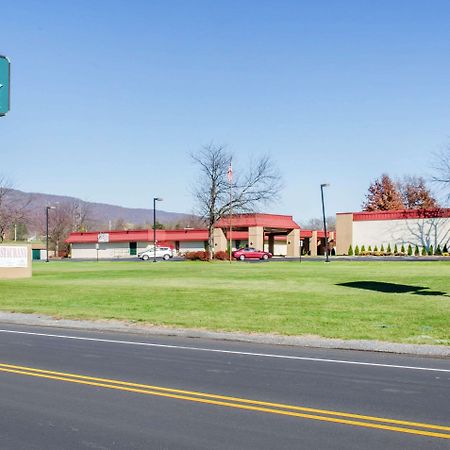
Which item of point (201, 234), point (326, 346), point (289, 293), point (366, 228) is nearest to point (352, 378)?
point (326, 346)

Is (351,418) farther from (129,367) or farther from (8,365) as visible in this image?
(8,365)

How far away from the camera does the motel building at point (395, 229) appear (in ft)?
233

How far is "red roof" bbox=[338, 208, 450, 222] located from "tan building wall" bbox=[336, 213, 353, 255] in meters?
0.87

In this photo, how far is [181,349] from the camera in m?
12.4

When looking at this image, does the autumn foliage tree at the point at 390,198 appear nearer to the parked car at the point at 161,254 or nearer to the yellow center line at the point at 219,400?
the parked car at the point at 161,254

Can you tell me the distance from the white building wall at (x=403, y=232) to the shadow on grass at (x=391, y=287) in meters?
45.3

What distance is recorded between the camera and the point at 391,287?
2611 cm

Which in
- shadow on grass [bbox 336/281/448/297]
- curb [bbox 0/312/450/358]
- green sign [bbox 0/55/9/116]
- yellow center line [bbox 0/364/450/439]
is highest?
green sign [bbox 0/55/9/116]

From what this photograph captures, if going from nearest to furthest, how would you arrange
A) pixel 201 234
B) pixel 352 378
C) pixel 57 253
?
pixel 352 378 → pixel 201 234 → pixel 57 253

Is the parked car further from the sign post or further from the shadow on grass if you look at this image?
the sign post

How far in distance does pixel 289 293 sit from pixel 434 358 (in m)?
13.5

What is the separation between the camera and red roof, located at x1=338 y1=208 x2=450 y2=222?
70.8 meters

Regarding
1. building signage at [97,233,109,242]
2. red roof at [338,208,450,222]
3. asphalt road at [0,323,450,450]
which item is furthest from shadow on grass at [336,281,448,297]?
building signage at [97,233,109,242]

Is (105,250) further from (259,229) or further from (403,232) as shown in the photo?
(403,232)
